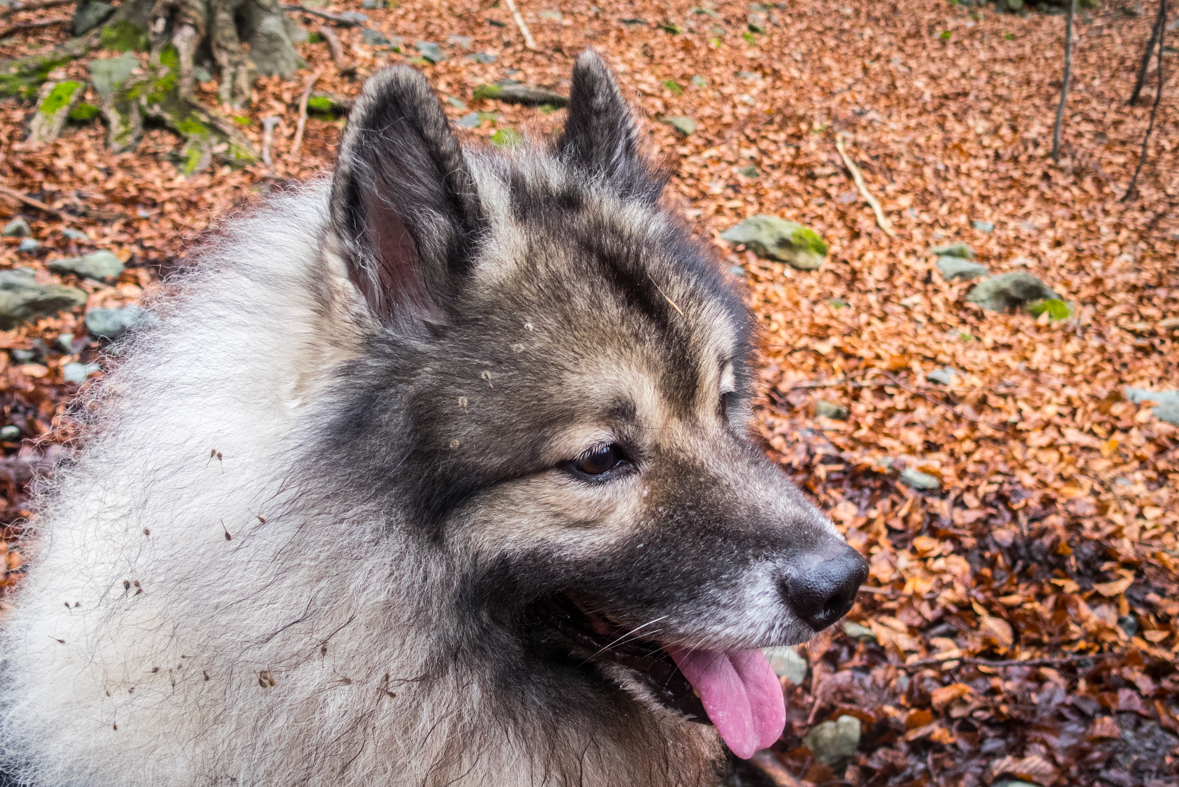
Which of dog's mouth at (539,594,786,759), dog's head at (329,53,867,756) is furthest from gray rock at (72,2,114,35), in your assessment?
dog's mouth at (539,594,786,759)

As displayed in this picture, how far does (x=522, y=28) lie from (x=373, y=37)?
2447 mm

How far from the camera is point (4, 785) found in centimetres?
183

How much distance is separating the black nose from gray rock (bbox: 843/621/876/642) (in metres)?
2.05

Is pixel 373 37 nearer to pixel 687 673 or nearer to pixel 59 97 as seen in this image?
pixel 59 97

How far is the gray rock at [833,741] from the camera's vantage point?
300cm

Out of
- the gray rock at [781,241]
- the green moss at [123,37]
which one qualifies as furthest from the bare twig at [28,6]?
the gray rock at [781,241]

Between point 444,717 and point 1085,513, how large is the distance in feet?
13.6

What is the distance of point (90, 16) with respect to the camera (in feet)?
25.1

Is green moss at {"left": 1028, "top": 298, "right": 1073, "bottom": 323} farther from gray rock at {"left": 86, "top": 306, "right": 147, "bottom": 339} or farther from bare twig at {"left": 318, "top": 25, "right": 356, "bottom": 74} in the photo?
bare twig at {"left": 318, "top": 25, "right": 356, "bottom": 74}

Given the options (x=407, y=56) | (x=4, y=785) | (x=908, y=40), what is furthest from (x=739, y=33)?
(x=4, y=785)

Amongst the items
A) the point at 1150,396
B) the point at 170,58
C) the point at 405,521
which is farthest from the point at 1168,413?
the point at 170,58

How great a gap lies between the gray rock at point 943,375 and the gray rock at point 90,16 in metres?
9.17

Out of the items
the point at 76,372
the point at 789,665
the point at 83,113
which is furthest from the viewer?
the point at 83,113

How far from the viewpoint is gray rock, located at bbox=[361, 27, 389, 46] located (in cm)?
991
